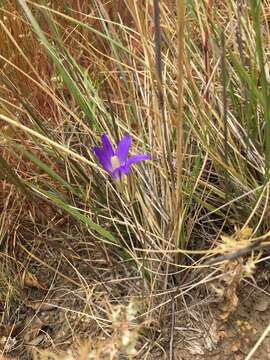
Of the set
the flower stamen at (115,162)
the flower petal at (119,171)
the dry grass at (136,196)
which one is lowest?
the dry grass at (136,196)

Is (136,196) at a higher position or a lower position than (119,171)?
lower

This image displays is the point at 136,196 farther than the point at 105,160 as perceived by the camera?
Yes

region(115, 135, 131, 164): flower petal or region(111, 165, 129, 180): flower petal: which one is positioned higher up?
region(115, 135, 131, 164): flower petal

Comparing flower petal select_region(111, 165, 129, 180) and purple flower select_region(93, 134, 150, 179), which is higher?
purple flower select_region(93, 134, 150, 179)

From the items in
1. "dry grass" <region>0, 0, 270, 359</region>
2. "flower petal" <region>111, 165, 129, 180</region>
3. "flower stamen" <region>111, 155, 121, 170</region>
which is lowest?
"dry grass" <region>0, 0, 270, 359</region>

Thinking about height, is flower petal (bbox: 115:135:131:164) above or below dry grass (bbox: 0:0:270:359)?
above

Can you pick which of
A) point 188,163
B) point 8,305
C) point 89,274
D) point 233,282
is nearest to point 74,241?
point 89,274

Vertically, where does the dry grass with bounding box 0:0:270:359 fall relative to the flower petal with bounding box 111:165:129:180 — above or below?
below

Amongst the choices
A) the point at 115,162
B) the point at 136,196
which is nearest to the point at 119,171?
the point at 115,162

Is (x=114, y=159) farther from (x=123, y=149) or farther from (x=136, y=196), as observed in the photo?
(x=136, y=196)

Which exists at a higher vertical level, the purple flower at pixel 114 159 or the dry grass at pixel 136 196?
the purple flower at pixel 114 159

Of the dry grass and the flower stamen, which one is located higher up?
the flower stamen

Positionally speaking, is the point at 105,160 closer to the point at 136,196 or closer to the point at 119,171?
the point at 119,171
